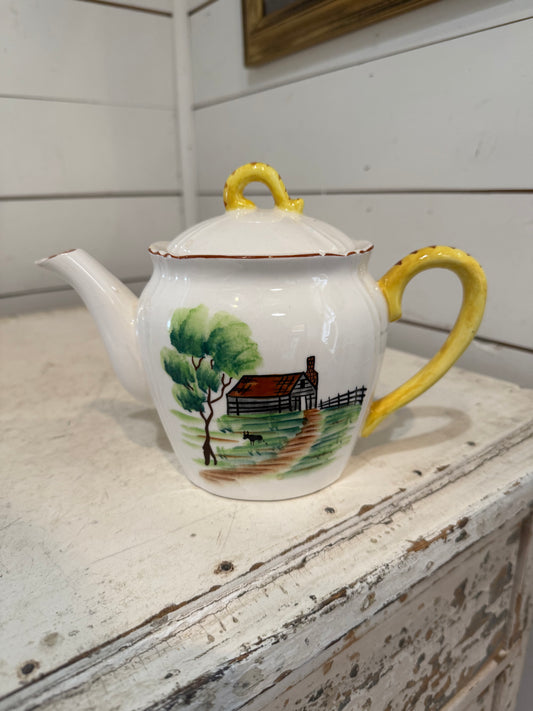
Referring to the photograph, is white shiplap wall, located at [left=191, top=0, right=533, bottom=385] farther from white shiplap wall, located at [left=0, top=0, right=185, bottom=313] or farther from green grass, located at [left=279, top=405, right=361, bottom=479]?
green grass, located at [left=279, top=405, right=361, bottom=479]

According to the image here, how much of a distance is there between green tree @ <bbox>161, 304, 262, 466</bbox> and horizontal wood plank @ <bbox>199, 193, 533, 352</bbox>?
1.41ft

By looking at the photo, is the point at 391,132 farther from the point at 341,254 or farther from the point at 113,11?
the point at 113,11

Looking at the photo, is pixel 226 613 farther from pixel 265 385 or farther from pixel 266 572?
pixel 265 385

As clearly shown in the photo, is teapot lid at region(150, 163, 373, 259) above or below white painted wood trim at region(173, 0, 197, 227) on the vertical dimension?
below

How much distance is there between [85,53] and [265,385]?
95 centimetres

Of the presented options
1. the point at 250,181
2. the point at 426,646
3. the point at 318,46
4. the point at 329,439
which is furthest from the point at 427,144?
the point at 426,646

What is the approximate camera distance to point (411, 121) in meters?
0.69

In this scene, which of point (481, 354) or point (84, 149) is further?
point (84, 149)

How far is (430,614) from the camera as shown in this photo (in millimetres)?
402

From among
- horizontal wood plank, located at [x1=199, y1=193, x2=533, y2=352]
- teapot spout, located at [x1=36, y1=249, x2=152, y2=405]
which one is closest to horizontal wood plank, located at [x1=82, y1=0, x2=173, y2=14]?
horizontal wood plank, located at [x1=199, y1=193, x2=533, y2=352]

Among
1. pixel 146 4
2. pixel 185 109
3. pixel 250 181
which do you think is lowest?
pixel 250 181

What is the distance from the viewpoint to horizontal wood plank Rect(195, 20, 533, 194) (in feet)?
1.93

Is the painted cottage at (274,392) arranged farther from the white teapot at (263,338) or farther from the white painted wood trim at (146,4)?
the white painted wood trim at (146,4)

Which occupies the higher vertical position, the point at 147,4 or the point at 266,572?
the point at 147,4
